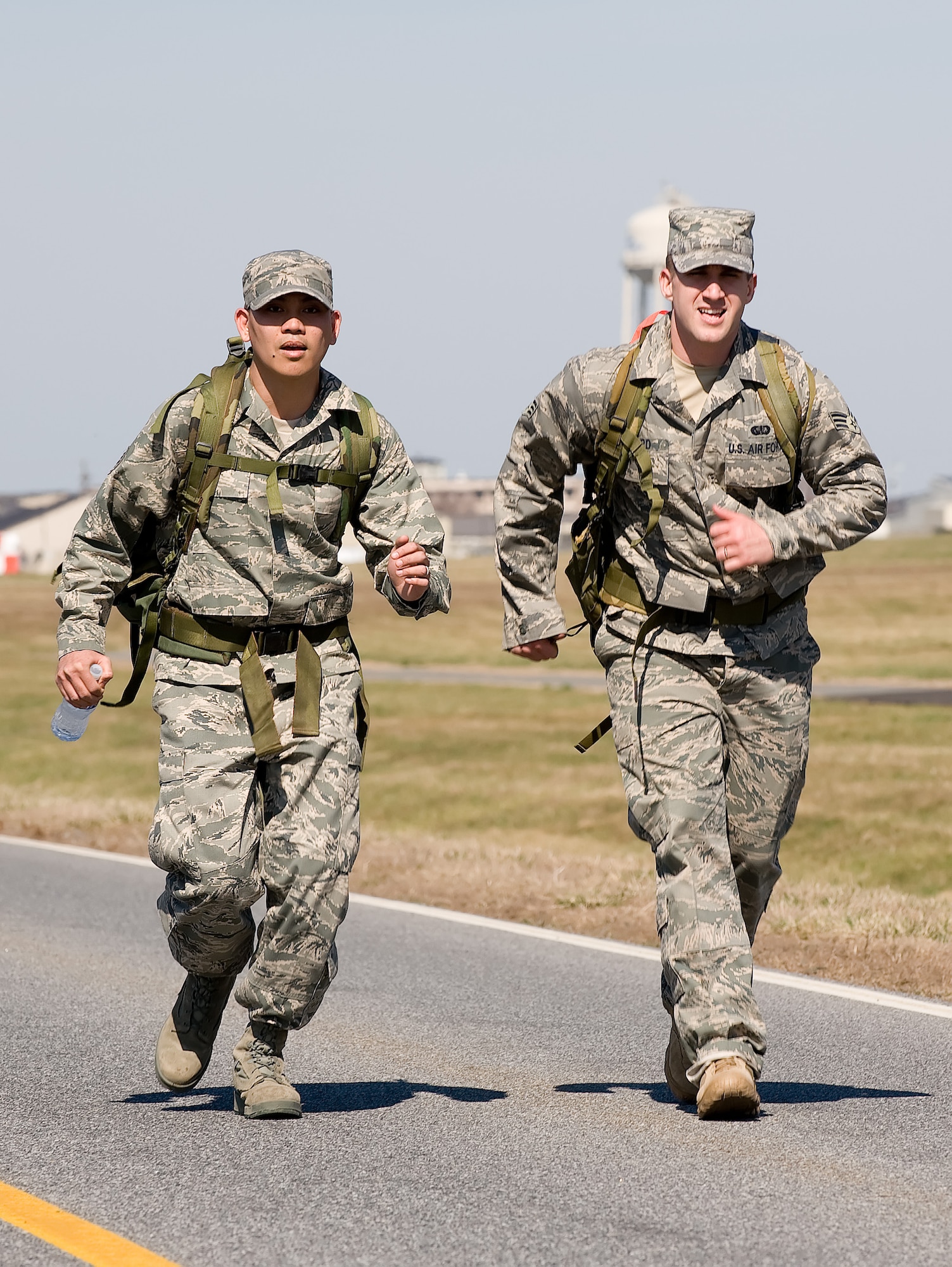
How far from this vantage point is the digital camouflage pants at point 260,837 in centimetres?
557

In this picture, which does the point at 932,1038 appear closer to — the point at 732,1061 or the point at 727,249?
the point at 732,1061

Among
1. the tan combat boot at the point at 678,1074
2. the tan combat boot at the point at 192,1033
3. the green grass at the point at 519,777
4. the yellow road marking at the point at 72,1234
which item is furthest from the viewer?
the green grass at the point at 519,777

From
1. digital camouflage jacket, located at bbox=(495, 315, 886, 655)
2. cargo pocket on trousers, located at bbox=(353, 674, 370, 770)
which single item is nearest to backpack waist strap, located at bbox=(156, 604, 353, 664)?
cargo pocket on trousers, located at bbox=(353, 674, 370, 770)

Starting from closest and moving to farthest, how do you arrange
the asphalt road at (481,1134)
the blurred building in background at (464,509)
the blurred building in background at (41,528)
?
the asphalt road at (481,1134) < the blurred building in background at (41,528) < the blurred building in background at (464,509)

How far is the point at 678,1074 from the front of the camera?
5.85 metres

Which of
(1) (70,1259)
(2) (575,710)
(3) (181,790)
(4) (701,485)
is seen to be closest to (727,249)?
(4) (701,485)

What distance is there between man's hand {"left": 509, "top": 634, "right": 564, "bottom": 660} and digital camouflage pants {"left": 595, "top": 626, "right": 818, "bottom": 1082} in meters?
0.18

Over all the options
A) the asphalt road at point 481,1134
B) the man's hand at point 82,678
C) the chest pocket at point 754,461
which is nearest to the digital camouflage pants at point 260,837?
the man's hand at point 82,678

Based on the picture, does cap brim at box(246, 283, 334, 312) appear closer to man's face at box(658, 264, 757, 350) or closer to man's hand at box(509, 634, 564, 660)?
man's face at box(658, 264, 757, 350)

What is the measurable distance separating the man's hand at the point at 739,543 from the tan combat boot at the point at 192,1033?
1.97 metres

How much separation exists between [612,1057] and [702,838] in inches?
50.8

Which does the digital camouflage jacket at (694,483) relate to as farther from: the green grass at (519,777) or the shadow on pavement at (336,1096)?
the green grass at (519,777)

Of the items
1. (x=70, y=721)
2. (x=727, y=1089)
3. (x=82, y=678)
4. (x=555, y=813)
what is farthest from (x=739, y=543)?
(x=555, y=813)

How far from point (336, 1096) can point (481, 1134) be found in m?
0.73
